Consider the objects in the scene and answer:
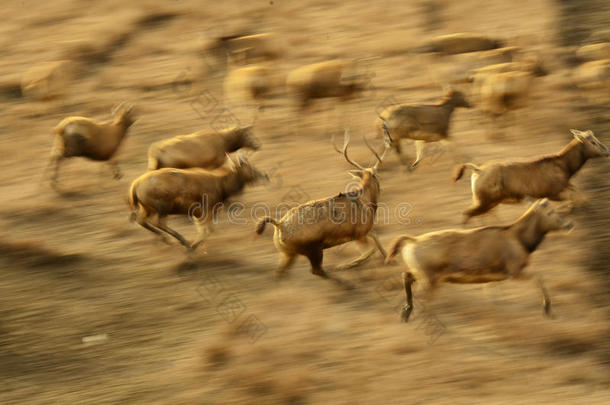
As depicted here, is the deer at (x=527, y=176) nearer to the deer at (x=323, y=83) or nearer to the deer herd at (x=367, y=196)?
the deer herd at (x=367, y=196)

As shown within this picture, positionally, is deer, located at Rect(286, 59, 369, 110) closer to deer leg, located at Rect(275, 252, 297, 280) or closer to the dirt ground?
the dirt ground

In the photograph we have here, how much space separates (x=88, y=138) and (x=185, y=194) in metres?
2.00

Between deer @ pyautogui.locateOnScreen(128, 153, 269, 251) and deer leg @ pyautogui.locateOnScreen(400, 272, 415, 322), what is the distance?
212 cm

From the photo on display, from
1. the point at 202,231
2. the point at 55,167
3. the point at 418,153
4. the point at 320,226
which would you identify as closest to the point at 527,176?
the point at 418,153

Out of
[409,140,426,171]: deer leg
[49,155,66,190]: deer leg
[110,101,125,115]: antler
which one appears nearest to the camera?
[49,155,66,190]: deer leg

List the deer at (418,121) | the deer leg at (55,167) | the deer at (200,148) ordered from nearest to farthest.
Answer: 1. the deer at (200,148)
2. the deer at (418,121)
3. the deer leg at (55,167)

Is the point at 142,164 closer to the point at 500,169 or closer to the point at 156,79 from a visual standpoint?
the point at 156,79

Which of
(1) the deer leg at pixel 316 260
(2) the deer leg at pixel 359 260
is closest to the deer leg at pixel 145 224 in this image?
(1) the deer leg at pixel 316 260

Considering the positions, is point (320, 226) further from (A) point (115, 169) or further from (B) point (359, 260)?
(A) point (115, 169)

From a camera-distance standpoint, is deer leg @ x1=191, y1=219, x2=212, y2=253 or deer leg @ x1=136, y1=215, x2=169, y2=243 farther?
deer leg @ x1=191, y1=219, x2=212, y2=253

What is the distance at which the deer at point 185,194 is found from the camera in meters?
8.52

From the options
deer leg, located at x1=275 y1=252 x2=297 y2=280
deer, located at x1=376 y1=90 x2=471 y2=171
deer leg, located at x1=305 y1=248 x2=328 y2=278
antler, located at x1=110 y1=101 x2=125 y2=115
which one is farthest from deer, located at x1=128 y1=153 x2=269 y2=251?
antler, located at x1=110 y1=101 x2=125 y2=115

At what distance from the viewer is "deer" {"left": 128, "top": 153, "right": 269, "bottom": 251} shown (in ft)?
27.9

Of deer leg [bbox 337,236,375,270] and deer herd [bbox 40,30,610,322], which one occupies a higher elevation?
deer herd [bbox 40,30,610,322]
